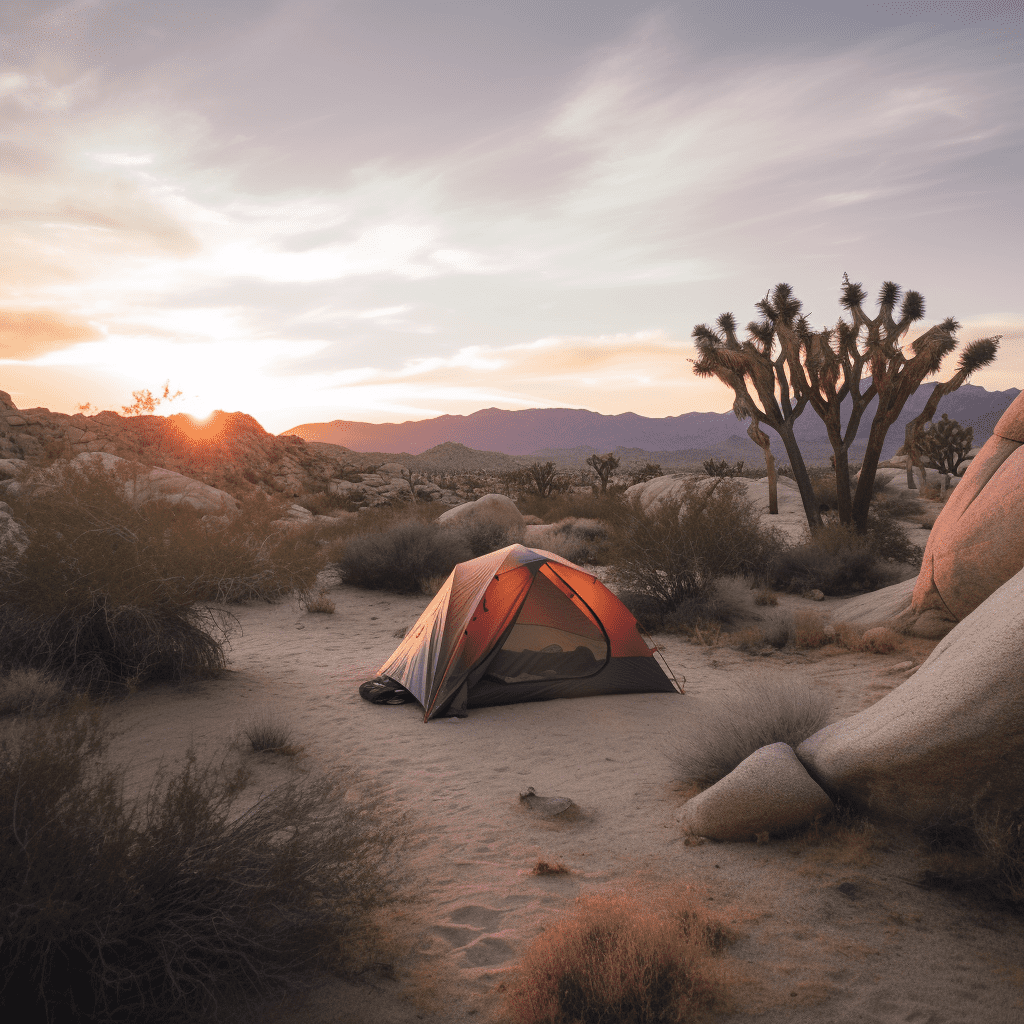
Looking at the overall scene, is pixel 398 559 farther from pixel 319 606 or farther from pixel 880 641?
pixel 880 641

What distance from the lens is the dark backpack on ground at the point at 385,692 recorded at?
784cm

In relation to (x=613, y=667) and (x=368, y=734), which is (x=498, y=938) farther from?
(x=613, y=667)

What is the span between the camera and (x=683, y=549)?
11.9 meters

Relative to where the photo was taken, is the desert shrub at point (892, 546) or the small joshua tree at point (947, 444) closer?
the desert shrub at point (892, 546)

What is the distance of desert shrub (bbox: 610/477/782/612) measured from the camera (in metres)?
11.7

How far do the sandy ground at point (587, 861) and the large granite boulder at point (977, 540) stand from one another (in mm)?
747

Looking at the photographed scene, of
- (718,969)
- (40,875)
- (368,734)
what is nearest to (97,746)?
(40,875)

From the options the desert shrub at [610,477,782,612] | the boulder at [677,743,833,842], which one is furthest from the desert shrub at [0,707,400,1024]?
the desert shrub at [610,477,782,612]

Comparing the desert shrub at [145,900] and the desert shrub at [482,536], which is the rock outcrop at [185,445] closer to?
the desert shrub at [482,536]

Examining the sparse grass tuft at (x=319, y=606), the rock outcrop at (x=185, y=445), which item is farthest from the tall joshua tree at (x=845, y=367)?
the rock outcrop at (x=185, y=445)

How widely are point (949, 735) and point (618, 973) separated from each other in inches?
86.9

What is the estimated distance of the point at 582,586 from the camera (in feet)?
27.7

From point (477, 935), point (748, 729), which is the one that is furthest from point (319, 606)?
point (477, 935)

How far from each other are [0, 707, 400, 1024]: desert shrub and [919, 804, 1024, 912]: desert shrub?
10.4 ft
